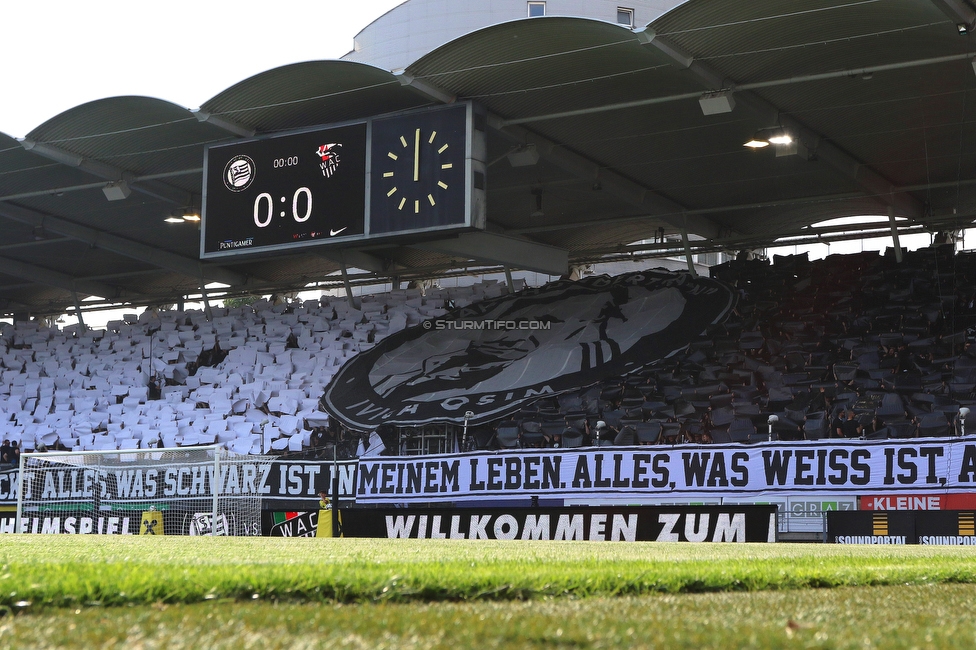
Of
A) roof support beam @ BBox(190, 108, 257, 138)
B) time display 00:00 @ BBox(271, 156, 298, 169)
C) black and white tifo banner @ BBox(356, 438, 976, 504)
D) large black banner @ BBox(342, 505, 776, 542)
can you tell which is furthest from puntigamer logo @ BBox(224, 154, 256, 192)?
large black banner @ BBox(342, 505, 776, 542)

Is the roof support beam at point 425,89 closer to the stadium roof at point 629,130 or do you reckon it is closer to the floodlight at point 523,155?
the stadium roof at point 629,130

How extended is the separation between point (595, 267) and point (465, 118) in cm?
1652

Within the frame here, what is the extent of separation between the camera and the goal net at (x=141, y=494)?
19.3m

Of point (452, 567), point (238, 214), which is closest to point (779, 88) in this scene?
→ point (238, 214)

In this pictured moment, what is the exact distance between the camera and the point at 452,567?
16.9 feet

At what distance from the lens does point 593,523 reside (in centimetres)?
1377

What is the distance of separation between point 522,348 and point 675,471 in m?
8.43

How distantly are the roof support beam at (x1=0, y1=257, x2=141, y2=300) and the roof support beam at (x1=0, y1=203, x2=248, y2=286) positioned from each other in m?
4.74

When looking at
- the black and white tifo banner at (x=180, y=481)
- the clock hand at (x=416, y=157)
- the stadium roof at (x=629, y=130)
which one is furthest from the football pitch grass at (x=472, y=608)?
the black and white tifo banner at (x=180, y=481)

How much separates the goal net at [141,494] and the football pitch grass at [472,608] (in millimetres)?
14886

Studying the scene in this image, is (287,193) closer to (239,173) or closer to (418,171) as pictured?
(239,173)

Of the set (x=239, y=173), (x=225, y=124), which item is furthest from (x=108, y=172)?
(x=239, y=173)

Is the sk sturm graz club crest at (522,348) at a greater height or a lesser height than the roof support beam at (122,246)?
lesser

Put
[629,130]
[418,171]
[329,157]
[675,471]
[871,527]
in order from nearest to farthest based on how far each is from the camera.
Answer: [871,527] → [675,471] → [418,171] → [329,157] → [629,130]
